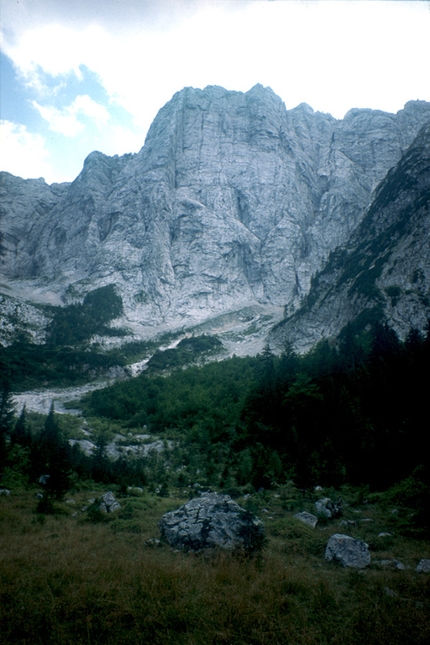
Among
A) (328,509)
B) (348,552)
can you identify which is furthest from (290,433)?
(348,552)

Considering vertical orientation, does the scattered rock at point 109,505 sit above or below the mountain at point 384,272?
below

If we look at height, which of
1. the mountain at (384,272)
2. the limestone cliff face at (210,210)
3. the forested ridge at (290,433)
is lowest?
the forested ridge at (290,433)

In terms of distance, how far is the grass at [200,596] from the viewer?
17.3 feet

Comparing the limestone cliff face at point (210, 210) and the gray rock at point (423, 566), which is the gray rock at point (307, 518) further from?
the limestone cliff face at point (210, 210)

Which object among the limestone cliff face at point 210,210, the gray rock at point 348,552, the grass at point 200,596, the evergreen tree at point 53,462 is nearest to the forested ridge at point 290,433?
the evergreen tree at point 53,462

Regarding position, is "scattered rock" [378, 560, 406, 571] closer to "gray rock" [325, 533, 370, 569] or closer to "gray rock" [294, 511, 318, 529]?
"gray rock" [325, 533, 370, 569]

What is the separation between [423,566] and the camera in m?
8.07

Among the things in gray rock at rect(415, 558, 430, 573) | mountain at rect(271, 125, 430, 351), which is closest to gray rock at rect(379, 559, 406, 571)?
gray rock at rect(415, 558, 430, 573)

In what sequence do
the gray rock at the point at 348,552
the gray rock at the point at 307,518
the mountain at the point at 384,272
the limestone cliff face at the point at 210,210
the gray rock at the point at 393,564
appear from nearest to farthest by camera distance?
the gray rock at the point at 393,564
the gray rock at the point at 348,552
the gray rock at the point at 307,518
the mountain at the point at 384,272
the limestone cliff face at the point at 210,210

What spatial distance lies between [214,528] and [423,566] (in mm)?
5224

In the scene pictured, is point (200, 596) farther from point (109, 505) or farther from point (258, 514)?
point (109, 505)

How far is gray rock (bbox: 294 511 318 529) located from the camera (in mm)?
12159

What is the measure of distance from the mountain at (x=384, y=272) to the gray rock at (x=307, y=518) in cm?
4638

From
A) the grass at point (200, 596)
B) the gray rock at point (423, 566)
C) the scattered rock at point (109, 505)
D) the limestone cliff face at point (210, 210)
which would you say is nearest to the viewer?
the grass at point (200, 596)
